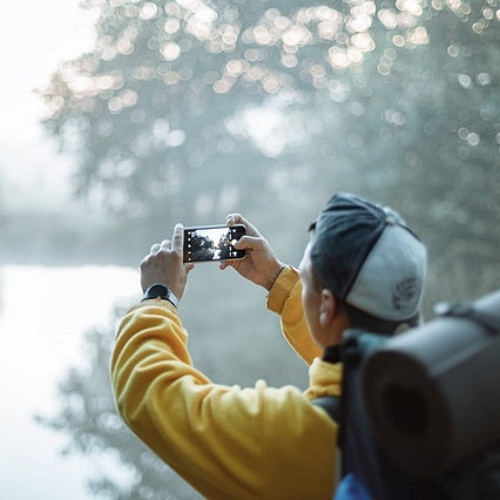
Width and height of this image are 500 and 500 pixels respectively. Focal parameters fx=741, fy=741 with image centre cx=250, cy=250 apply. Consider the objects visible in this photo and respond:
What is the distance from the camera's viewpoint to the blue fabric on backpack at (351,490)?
0.63 metres

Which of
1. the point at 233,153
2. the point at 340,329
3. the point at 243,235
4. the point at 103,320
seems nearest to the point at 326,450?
the point at 340,329

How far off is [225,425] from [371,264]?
21 centimetres

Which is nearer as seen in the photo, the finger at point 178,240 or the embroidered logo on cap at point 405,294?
the embroidered logo on cap at point 405,294

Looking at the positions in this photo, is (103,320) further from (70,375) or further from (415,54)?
(415,54)

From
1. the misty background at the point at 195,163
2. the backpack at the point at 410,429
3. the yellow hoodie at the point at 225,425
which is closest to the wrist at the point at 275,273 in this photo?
the yellow hoodie at the point at 225,425

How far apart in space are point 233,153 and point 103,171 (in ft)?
1.09

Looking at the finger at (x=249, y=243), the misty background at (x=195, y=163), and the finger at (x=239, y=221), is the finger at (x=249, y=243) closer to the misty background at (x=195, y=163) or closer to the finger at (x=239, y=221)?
the finger at (x=239, y=221)

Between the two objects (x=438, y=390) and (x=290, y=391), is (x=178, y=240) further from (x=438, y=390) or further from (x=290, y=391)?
(x=438, y=390)

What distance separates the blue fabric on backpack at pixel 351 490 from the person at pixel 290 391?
0.07 metres

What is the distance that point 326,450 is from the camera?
2.36 ft

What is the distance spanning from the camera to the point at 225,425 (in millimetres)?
729

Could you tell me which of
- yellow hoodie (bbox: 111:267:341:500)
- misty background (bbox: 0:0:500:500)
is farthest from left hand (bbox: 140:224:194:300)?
misty background (bbox: 0:0:500:500)

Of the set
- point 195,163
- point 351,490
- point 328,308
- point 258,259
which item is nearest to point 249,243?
point 258,259

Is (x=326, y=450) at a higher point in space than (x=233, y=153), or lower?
lower
